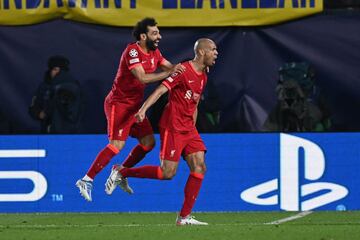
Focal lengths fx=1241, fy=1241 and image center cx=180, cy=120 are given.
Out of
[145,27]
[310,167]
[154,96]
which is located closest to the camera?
[154,96]

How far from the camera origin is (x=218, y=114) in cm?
1479

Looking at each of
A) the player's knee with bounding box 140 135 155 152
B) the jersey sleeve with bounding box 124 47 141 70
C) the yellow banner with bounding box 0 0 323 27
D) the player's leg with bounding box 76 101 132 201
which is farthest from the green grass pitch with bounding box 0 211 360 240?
the yellow banner with bounding box 0 0 323 27

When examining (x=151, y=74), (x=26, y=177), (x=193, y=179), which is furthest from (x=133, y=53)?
(x=26, y=177)

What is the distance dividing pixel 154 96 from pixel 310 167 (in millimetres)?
3313

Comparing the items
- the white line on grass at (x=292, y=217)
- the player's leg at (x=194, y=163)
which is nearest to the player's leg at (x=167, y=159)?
the player's leg at (x=194, y=163)

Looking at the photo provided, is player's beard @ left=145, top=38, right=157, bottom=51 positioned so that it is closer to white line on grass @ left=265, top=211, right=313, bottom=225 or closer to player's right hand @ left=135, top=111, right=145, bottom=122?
player's right hand @ left=135, top=111, right=145, bottom=122

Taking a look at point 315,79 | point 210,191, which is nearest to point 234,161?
point 210,191

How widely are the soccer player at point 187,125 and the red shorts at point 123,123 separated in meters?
0.42

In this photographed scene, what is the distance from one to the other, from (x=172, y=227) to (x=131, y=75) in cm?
187

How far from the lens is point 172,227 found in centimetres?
1136

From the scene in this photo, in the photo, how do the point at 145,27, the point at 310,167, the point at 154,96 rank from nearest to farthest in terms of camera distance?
the point at 154,96
the point at 145,27
the point at 310,167

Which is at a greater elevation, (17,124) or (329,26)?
(329,26)

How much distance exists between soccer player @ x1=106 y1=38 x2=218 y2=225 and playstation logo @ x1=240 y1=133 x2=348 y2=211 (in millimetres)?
2443

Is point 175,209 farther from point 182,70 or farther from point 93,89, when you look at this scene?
point 182,70
